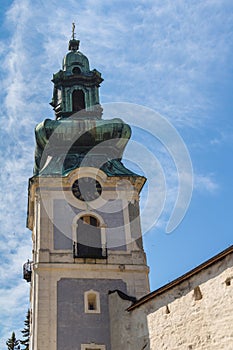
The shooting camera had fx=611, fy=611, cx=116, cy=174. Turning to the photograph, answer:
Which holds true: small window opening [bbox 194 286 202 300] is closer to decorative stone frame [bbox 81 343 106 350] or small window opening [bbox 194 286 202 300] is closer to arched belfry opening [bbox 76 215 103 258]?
decorative stone frame [bbox 81 343 106 350]

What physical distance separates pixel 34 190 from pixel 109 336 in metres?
7.29

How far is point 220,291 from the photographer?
14844 millimetres

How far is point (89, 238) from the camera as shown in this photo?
926 inches

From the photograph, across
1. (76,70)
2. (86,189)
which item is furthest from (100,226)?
(76,70)

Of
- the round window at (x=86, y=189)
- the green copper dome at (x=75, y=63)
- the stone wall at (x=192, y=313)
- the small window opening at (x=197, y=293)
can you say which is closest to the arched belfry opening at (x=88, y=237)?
the round window at (x=86, y=189)

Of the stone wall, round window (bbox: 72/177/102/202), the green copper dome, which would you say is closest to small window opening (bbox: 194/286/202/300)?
the stone wall

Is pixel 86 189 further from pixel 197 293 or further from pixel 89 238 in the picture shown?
pixel 197 293

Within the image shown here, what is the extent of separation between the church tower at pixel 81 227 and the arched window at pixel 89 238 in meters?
0.04

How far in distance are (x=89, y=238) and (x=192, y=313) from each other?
847 centimetres

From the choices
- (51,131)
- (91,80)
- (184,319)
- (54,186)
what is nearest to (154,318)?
(184,319)

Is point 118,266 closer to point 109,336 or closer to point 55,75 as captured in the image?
point 109,336

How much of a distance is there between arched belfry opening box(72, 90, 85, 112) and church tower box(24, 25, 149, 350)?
7cm

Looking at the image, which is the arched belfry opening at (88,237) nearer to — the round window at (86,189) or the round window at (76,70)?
the round window at (86,189)

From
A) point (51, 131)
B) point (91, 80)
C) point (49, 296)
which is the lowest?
point (49, 296)
